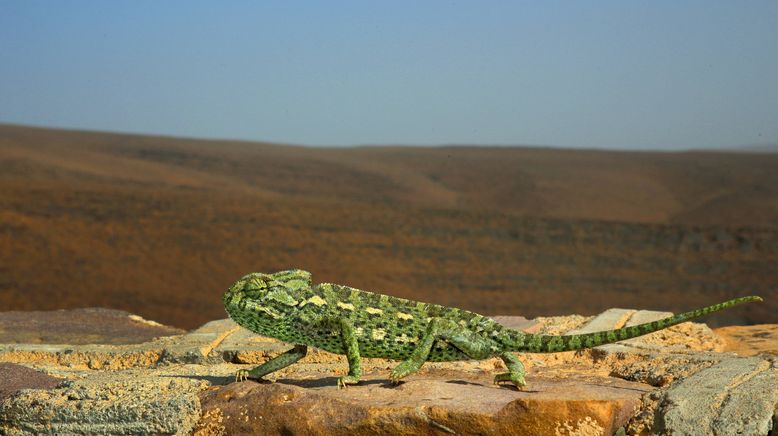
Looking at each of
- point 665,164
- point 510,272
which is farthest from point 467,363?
point 665,164

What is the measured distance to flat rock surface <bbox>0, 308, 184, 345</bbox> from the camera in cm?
910

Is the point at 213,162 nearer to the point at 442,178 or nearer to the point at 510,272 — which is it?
the point at 442,178

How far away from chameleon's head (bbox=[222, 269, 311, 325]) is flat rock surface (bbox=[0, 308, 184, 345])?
4.12 m

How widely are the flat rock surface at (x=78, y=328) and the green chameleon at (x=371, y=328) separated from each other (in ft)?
13.6

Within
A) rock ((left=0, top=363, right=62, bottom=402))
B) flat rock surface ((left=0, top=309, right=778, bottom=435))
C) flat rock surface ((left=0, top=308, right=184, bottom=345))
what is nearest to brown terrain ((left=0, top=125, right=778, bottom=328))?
flat rock surface ((left=0, top=308, right=184, bottom=345))

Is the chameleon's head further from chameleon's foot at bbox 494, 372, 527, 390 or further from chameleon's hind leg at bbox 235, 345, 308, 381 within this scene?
chameleon's foot at bbox 494, 372, 527, 390

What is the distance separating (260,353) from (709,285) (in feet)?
53.8

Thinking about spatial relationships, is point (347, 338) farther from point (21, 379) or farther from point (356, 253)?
point (356, 253)

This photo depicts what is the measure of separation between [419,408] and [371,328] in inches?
24.1

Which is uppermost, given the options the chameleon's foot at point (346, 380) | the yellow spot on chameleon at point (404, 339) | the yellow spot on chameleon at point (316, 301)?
the yellow spot on chameleon at point (316, 301)

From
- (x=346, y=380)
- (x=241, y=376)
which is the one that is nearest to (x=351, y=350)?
A: (x=346, y=380)

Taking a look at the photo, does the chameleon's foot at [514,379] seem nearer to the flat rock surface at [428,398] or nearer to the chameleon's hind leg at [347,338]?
the flat rock surface at [428,398]

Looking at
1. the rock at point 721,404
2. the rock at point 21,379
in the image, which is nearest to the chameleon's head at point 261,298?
the rock at point 21,379

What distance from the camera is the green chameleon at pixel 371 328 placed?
519cm
